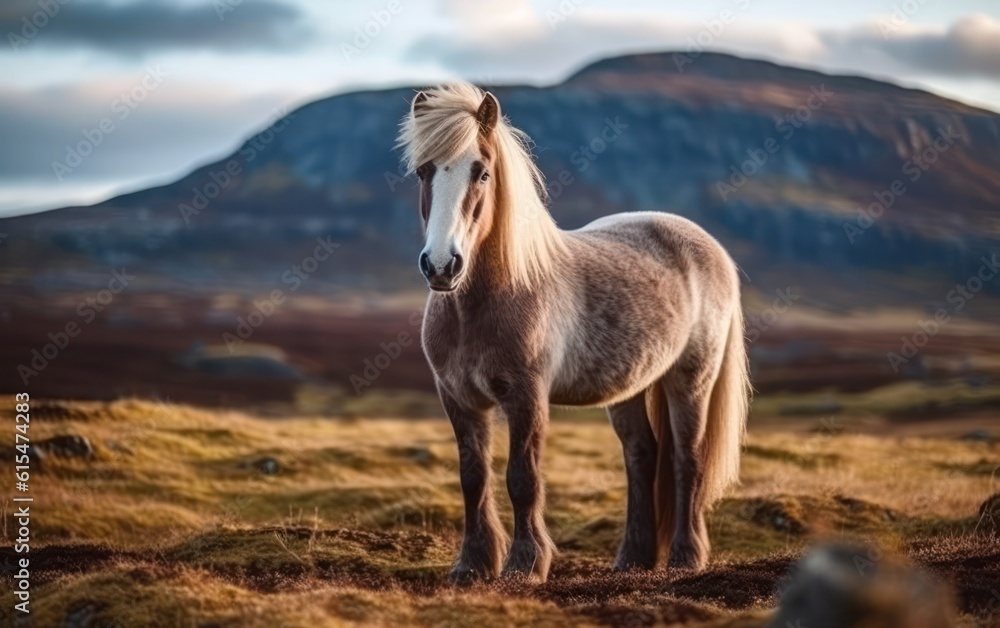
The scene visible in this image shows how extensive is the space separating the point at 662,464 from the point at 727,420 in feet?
2.97

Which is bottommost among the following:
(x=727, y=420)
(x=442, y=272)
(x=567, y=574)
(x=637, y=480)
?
(x=567, y=574)

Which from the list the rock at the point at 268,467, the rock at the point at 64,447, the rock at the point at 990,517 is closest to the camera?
the rock at the point at 990,517

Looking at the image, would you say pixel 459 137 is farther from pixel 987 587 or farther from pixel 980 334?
pixel 980 334

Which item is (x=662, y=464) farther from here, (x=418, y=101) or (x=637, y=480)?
(x=418, y=101)

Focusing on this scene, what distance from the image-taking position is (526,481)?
8.15 metres

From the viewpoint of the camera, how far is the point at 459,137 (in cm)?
759

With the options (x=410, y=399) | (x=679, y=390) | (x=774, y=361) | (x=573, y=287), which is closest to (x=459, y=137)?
(x=573, y=287)

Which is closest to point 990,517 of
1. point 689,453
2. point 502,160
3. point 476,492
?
point 689,453

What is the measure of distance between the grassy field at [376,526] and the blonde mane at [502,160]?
8.84 ft

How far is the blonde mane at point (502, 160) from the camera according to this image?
300 inches

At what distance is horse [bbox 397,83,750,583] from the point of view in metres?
7.75

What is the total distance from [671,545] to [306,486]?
8.76 m

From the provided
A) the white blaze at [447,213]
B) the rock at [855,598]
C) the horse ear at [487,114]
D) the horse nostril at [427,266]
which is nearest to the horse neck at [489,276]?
the white blaze at [447,213]

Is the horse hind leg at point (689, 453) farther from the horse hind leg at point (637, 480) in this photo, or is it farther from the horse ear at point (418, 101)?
the horse ear at point (418, 101)
